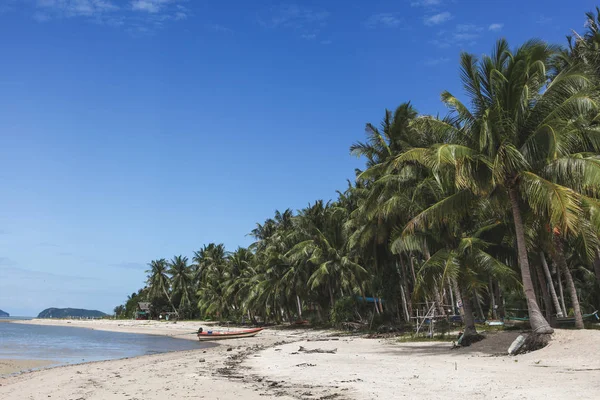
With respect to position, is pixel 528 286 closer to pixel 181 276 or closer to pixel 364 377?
pixel 364 377

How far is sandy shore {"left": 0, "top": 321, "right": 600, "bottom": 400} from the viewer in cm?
942

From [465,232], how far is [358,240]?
946cm

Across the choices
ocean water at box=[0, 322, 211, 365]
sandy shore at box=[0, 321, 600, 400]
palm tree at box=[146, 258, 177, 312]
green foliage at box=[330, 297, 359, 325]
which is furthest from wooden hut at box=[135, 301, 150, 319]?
sandy shore at box=[0, 321, 600, 400]

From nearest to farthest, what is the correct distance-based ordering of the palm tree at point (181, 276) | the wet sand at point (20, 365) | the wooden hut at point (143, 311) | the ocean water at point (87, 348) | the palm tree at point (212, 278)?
the wet sand at point (20, 365), the ocean water at point (87, 348), the palm tree at point (212, 278), the palm tree at point (181, 276), the wooden hut at point (143, 311)

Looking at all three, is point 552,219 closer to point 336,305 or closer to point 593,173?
point 593,173

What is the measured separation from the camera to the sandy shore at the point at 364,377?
9.42 m

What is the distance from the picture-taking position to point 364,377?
38.8 ft

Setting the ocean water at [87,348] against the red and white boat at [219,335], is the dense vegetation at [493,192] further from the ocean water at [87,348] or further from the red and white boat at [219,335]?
the ocean water at [87,348]

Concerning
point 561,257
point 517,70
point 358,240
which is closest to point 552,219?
point 517,70

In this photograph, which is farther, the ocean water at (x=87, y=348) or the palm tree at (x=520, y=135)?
the ocean water at (x=87, y=348)

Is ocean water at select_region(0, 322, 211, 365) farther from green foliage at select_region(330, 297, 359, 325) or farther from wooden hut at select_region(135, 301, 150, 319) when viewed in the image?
wooden hut at select_region(135, 301, 150, 319)

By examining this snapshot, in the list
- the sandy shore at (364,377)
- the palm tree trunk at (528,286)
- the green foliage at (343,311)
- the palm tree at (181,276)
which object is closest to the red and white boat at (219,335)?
the green foliage at (343,311)

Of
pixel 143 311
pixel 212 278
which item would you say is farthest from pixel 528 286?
pixel 143 311

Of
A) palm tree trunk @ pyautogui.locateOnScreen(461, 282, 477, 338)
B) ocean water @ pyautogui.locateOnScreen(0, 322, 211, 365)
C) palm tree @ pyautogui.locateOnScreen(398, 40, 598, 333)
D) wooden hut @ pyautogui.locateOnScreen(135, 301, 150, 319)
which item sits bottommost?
ocean water @ pyautogui.locateOnScreen(0, 322, 211, 365)
